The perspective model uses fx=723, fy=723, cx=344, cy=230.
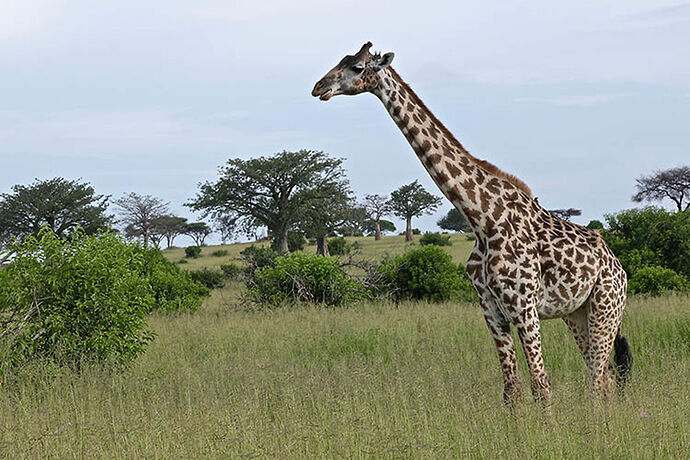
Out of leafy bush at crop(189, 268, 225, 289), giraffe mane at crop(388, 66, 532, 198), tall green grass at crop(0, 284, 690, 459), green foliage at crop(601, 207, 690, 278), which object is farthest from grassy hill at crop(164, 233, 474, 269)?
giraffe mane at crop(388, 66, 532, 198)

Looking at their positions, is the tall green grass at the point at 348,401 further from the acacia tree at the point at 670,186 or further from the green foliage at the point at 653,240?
the acacia tree at the point at 670,186

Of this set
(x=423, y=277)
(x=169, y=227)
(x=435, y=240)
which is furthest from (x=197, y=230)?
(x=423, y=277)

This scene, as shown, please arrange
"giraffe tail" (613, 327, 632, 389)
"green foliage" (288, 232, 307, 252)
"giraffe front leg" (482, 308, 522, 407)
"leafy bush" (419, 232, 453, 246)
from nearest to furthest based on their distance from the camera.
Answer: "giraffe front leg" (482, 308, 522, 407) < "giraffe tail" (613, 327, 632, 389) < "leafy bush" (419, 232, 453, 246) < "green foliage" (288, 232, 307, 252)

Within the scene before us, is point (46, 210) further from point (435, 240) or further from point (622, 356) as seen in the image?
point (622, 356)

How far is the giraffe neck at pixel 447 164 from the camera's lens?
21.8 feet

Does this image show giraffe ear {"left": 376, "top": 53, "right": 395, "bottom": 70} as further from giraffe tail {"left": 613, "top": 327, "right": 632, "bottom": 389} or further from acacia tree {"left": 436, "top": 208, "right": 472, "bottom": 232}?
acacia tree {"left": 436, "top": 208, "right": 472, "bottom": 232}

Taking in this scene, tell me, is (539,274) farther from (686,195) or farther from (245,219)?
(686,195)

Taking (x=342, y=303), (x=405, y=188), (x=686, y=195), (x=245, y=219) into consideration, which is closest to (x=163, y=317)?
(x=342, y=303)

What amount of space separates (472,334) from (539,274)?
4.90 m

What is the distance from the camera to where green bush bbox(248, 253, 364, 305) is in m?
16.7

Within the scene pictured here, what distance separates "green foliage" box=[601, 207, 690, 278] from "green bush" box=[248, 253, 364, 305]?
7142 millimetres

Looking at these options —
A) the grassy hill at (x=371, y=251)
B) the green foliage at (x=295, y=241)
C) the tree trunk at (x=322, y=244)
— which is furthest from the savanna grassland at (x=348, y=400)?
the green foliage at (x=295, y=241)

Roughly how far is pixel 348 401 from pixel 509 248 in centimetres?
208

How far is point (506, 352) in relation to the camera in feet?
21.8
